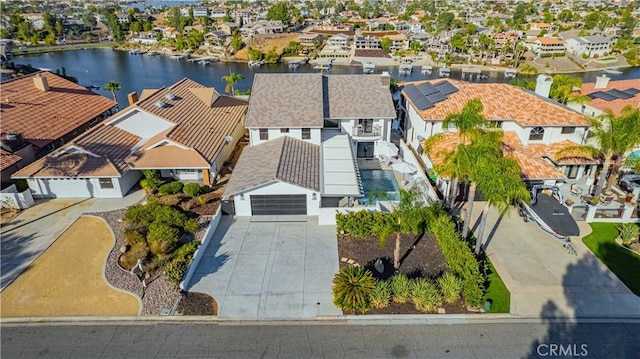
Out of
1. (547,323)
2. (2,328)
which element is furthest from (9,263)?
(547,323)

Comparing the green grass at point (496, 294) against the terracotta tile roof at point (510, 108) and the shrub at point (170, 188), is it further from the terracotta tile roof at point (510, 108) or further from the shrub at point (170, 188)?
the shrub at point (170, 188)

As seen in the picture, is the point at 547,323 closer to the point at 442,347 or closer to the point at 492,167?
the point at 442,347

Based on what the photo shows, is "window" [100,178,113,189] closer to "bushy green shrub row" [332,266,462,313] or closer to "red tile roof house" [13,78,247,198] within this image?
"red tile roof house" [13,78,247,198]

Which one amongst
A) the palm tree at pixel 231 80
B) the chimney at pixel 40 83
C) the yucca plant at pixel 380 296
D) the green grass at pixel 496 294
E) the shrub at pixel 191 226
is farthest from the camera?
the palm tree at pixel 231 80

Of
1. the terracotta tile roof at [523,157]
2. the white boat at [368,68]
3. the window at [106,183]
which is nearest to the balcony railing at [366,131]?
the terracotta tile roof at [523,157]

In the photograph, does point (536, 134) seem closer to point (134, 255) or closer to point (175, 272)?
point (175, 272)
